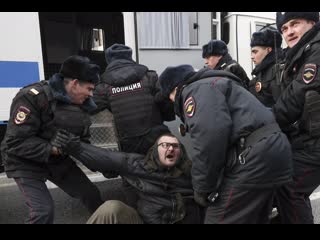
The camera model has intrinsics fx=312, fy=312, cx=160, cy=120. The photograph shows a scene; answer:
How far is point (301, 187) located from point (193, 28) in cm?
224

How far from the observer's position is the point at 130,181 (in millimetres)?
2490

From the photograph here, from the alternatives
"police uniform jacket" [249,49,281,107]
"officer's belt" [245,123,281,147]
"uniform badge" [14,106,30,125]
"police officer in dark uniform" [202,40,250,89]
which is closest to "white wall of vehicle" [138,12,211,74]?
"police officer in dark uniform" [202,40,250,89]

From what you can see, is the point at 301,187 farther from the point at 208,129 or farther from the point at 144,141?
the point at 144,141

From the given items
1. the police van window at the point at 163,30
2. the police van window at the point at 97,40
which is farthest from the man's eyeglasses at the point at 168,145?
the police van window at the point at 97,40

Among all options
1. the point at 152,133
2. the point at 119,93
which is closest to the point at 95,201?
the point at 152,133

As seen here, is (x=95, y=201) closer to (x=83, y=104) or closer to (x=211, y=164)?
(x=83, y=104)

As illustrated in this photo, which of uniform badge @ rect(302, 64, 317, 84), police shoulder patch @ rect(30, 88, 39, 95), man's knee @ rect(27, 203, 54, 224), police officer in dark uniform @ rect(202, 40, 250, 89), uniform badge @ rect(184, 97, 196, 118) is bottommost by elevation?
man's knee @ rect(27, 203, 54, 224)

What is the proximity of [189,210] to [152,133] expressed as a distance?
0.71 m

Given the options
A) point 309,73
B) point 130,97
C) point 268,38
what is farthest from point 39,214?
point 268,38

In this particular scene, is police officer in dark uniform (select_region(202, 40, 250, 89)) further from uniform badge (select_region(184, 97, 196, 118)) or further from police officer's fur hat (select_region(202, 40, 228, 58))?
uniform badge (select_region(184, 97, 196, 118))

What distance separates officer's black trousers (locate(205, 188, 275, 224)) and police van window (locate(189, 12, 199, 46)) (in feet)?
7.34

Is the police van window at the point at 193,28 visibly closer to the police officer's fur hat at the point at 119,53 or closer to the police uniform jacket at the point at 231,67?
the police uniform jacket at the point at 231,67

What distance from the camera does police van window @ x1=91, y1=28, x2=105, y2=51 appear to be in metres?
5.02

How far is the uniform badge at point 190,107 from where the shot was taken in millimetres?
1733
